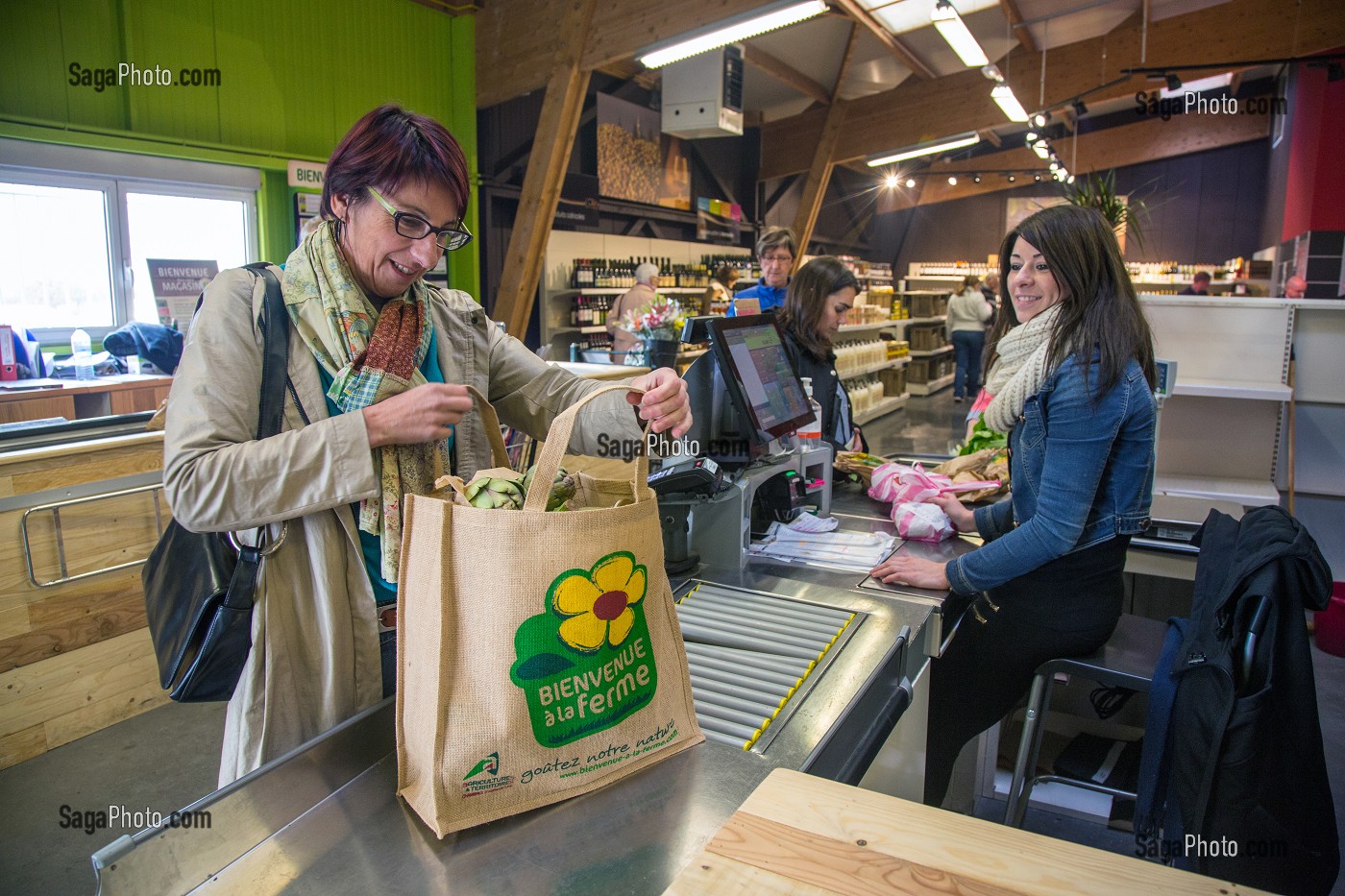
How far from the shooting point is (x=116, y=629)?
127 inches

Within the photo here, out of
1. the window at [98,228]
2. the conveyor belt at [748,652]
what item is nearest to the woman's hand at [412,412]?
the conveyor belt at [748,652]

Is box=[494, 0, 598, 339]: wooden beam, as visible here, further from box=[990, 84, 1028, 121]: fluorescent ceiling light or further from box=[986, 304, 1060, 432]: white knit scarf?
box=[986, 304, 1060, 432]: white knit scarf

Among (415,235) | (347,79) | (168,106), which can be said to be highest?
(347,79)

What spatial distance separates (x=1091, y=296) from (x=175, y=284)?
602 cm

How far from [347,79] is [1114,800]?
6985 millimetres

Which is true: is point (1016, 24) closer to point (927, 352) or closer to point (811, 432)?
point (927, 352)

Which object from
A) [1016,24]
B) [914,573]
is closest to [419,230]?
[914,573]

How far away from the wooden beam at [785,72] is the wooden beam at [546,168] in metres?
2.91

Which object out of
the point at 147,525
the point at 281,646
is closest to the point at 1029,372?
the point at 281,646

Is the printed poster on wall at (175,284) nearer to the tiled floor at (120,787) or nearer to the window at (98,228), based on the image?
the window at (98,228)

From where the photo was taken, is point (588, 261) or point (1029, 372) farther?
point (588, 261)

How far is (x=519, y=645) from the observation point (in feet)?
2.97

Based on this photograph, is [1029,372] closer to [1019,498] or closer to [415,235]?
[1019,498]

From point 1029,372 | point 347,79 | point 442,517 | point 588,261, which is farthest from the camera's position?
point 588,261
